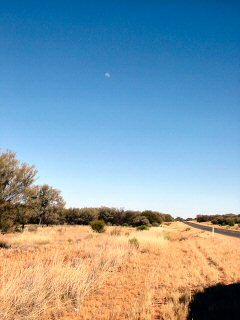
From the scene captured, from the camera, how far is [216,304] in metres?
8.28

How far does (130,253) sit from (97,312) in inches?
416

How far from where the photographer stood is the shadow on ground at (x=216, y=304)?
736 cm

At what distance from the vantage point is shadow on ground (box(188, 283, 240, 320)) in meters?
7.36

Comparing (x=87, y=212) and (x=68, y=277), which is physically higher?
(x=87, y=212)

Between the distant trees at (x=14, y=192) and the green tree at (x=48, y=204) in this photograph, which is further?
the green tree at (x=48, y=204)

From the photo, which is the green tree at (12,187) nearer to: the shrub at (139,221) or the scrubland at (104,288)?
the scrubland at (104,288)

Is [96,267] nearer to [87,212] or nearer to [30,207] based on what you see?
[30,207]

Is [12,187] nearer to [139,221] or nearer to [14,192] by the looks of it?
[14,192]

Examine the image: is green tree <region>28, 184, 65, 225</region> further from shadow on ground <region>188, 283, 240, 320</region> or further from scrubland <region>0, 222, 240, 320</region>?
shadow on ground <region>188, 283, 240, 320</region>

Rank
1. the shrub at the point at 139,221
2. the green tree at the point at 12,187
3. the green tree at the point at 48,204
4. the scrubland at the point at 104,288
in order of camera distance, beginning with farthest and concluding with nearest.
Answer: the shrub at the point at 139,221 < the green tree at the point at 48,204 < the green tree at the point at 12,187 < the scrubland at the point at 104,288

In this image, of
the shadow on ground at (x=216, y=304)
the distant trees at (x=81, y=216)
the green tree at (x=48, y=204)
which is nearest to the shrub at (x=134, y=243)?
the shadow on ground at (x=216, y=304)

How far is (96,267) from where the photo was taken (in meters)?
12.0

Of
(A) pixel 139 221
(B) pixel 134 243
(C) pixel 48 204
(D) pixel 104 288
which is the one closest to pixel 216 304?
(D) pixel 104 288

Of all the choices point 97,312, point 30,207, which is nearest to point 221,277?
point 97,312
